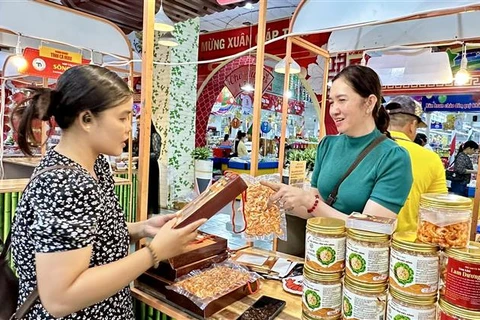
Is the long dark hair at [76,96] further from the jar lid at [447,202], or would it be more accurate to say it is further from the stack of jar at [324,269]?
the jar lid at [447,202]

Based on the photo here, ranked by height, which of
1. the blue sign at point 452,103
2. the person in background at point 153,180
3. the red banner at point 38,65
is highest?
the blue sign at point 452,103

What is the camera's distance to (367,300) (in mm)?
907

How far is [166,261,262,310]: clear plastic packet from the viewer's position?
47.8 inches

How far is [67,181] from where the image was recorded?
922 millimetres

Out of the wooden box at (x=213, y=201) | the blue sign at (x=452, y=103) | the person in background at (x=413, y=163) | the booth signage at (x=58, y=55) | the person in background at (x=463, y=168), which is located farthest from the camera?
the blue sign at (x=452, y=103)

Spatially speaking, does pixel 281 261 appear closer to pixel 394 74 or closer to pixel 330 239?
pixel 330 239

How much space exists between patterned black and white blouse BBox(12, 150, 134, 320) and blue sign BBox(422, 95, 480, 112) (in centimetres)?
969

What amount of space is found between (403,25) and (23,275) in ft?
11.0

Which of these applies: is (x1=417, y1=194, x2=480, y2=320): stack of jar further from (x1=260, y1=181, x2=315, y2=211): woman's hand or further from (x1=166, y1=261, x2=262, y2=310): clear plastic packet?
(x1=166, y1=261, x2=262, y2=310): clear plastic packet

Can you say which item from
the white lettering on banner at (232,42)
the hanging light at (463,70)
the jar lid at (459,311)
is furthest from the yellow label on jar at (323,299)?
the white lettering on banner at (232,42)

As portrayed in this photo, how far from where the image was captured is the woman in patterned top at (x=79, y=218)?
2.83 ft

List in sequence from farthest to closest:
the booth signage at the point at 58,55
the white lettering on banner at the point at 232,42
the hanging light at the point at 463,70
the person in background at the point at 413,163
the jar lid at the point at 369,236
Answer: the white lettering on banner at the point at 232,42 < the booth signage at the point at 58,55 < the hanging light at the point at 463,70 < the person in background at the point at 413,163 < the jar lid at the point at 369,236

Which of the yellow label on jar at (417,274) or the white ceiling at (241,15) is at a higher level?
the white ceiling at (241,15)

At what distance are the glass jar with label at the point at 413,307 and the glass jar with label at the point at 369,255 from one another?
0.06 m
